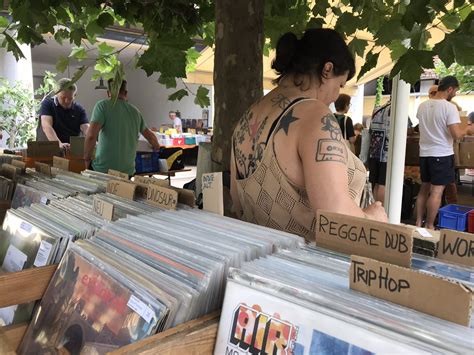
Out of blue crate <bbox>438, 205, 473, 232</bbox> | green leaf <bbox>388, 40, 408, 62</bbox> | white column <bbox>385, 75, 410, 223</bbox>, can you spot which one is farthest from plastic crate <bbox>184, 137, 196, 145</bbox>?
green leaf <bbox>388, 40, 408, 62</bbox>

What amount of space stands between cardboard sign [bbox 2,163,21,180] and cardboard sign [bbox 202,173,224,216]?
926 mm

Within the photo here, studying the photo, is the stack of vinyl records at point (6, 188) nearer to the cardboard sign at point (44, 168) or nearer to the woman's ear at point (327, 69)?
the cardboard sign at point (44, 168)

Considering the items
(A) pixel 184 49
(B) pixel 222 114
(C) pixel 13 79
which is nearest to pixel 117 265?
(B) pixel 222 114

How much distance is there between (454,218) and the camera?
11.8 feet

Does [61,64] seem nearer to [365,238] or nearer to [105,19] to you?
[105,19]

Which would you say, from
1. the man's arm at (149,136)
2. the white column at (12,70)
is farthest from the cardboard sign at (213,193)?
the white column at (12,70)

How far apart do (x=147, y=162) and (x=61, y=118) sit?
0.98 metres

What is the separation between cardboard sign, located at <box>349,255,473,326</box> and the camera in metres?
0.49

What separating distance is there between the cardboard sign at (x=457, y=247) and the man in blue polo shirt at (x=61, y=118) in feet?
12.8

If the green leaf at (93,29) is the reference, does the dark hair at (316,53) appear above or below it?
below

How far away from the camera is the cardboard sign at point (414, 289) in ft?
1.60

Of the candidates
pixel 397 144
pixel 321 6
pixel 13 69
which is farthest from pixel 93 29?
pixel 13 69

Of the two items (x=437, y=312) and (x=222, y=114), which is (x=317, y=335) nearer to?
(x=437, y=312)

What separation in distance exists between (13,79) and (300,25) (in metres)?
6.34
